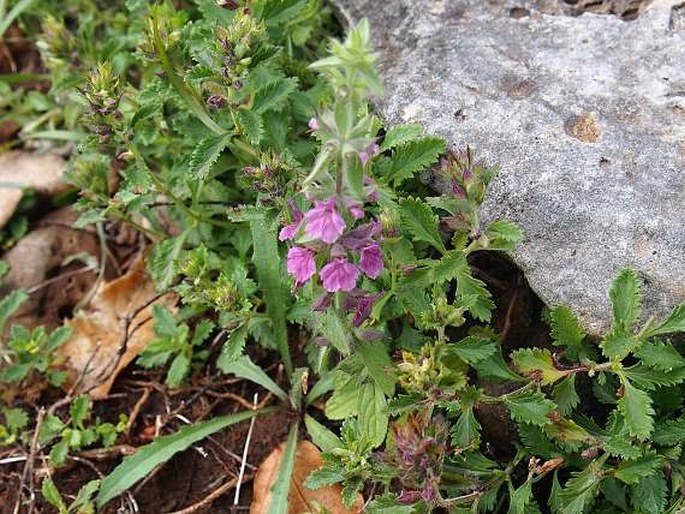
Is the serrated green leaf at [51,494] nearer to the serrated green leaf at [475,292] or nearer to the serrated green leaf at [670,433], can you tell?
the serrated green leaf at [475,292]

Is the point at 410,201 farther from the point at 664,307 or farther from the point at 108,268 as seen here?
the point at 108,268

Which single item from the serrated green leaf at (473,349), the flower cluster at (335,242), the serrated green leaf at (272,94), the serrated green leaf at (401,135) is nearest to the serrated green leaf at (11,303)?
the serrated green leaf at (272,94)

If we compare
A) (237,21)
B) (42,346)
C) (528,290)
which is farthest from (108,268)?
(528,290)

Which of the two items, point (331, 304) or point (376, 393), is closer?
point (331, 304)

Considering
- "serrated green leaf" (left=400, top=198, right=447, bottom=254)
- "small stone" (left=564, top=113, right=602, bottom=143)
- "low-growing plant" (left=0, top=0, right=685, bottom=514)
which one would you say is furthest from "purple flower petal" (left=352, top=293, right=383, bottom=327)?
"small stone" (left=564, top=113, right=602, bottom=143)

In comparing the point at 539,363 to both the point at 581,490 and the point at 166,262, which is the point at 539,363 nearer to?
the point at 581,490

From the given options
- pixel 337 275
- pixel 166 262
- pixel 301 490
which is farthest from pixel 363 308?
pixel 166 262
